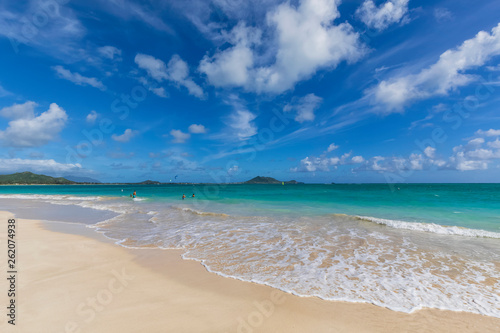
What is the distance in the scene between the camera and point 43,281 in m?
5.39

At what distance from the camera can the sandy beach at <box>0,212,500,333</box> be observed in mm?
3840

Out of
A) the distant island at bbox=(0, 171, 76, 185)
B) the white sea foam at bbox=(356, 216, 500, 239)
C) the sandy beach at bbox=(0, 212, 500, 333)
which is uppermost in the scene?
the distant island at bbox=(0, 171, 76, 185)

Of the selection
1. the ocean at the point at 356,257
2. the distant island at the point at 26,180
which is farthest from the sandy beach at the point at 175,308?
the distant island at the point at 26,180

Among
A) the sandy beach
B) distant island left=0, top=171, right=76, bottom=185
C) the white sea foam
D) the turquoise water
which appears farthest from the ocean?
distant island left=0, top=171, right=76, bottom=185

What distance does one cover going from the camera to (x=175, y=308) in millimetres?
4344

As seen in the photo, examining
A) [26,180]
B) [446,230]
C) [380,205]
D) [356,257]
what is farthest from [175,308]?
[26,180]

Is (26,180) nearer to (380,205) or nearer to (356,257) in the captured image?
(380,205)

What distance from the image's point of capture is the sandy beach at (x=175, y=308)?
3840 millimetres

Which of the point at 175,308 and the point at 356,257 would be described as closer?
the point at 175,308

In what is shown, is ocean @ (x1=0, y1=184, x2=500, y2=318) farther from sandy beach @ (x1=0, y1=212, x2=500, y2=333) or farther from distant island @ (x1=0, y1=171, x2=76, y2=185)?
distant island @ (x1=0, y1=171, x2=76, y2=185)

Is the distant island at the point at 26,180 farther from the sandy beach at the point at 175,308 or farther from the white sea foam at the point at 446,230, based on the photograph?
the white sea foam at the point at 446,230

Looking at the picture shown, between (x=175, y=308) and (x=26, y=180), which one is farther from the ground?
(x=26, y=180)

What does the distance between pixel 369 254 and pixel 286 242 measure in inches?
130

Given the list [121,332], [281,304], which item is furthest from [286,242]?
[121,332]
